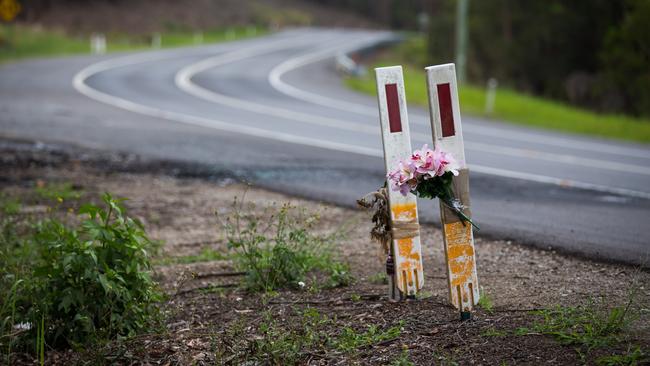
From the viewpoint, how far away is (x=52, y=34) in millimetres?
36344

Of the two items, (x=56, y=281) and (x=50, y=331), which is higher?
(x=56, y=281)

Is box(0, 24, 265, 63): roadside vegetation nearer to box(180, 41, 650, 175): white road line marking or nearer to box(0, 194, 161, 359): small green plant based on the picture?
box(180, 41, 650, 175): white road line marking

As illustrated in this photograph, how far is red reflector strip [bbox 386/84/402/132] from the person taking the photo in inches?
190

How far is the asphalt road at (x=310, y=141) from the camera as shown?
326 inches

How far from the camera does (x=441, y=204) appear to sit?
15.0 feet

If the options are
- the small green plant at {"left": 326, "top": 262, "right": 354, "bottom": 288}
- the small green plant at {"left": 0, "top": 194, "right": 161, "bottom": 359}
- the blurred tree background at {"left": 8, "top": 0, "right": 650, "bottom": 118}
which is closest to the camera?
the small green plant at {"left": 0, "top": 194, "right": 161, "bottom": 359}

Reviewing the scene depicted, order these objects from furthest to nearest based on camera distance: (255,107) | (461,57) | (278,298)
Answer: (461,57) < (255,107) < (278,298)

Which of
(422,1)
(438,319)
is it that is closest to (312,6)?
(422,1)

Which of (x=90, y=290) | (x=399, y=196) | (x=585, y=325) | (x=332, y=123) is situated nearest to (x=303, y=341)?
(x=399, y=196)

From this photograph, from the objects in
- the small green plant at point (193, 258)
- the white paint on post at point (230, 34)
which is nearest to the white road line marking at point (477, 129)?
the small green plant at point (193, 258)

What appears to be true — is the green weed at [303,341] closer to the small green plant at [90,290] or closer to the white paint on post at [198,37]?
the small green plant at [90,290]

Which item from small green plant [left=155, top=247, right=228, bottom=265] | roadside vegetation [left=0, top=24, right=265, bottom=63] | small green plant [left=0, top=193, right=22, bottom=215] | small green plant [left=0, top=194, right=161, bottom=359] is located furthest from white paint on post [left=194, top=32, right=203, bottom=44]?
small green plant [left=0, top=194, right=161, bottom=359]

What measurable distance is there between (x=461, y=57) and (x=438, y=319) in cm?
2347

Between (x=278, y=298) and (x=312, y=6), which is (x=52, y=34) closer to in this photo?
(x=278, y=298)
